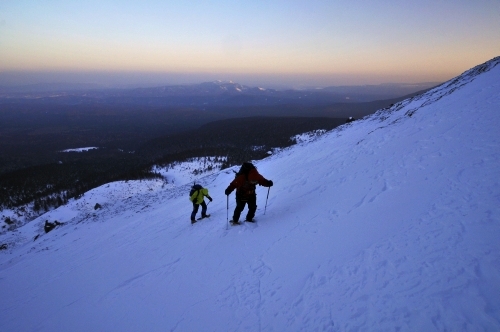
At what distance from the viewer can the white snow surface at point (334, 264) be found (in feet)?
11.3

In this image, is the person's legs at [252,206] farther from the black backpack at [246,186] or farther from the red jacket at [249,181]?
the red jacket at [249,181]

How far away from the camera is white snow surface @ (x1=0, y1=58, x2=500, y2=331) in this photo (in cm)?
346

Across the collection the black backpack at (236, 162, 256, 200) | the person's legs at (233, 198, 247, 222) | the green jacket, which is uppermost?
the black backpack at (236, 162, 256, 200)

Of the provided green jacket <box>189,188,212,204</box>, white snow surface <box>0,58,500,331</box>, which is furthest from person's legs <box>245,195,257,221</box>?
A: green jacket <box>189,188,212,204</box>

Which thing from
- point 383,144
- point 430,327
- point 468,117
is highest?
point 468,117

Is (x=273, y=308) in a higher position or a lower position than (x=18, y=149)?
higher

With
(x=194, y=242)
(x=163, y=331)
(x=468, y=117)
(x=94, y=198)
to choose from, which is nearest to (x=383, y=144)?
(x=468, y=117)

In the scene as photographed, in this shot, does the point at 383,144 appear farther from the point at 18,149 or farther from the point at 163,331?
the point at 18,149

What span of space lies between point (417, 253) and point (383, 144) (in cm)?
1024

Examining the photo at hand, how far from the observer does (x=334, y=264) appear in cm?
468

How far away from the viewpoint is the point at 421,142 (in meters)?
10.2

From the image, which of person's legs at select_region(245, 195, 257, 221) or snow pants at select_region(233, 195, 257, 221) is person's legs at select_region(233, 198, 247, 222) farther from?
person's legs at select_region(245, 195, 257, 221)

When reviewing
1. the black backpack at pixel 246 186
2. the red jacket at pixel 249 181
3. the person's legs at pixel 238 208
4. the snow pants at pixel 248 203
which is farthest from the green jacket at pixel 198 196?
the red jacket at pixel 249 181

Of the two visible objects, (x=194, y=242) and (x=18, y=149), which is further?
(x=18, y=149)
